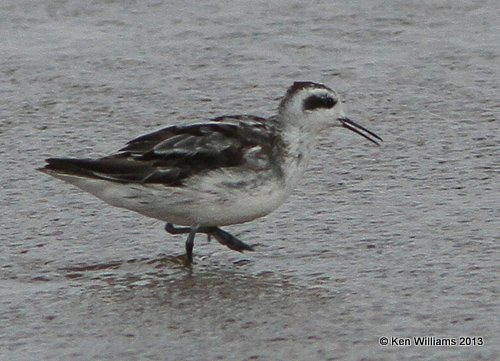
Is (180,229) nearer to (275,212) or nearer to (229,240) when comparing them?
(229,240)

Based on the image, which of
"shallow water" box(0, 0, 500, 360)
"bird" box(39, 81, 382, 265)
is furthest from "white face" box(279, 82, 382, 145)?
"shallow water" box(0, 0, 500, 360)

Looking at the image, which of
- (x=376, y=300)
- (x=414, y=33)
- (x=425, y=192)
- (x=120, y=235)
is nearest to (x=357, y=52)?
(x=414, y=33)

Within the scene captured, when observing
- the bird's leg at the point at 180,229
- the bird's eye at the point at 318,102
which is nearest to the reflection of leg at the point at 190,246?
the bird's leg at the point at 180,229

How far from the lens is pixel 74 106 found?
9875 millimetres

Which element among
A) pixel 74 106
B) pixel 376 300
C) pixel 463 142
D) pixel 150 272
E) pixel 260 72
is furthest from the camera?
pixel 260 72

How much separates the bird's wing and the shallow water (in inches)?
17.1

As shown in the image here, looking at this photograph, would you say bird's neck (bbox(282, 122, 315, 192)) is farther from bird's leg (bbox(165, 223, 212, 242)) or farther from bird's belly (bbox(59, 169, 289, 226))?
bird's leg (bbox(165, 223, 212, 242))

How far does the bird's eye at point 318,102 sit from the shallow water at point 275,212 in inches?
23.4

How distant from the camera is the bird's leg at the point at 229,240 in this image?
7320 mm

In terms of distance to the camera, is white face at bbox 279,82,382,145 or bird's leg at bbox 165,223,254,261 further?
white face at bbox 279,82,382,145

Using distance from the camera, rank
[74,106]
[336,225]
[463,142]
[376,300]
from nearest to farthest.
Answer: [376,300]
[336,225]
[463,142]
[74,106]

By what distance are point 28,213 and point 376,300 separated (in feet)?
7.76

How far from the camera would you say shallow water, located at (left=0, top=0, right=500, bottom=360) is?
629 cm

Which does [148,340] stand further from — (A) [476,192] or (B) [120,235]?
(A) [476,192]
